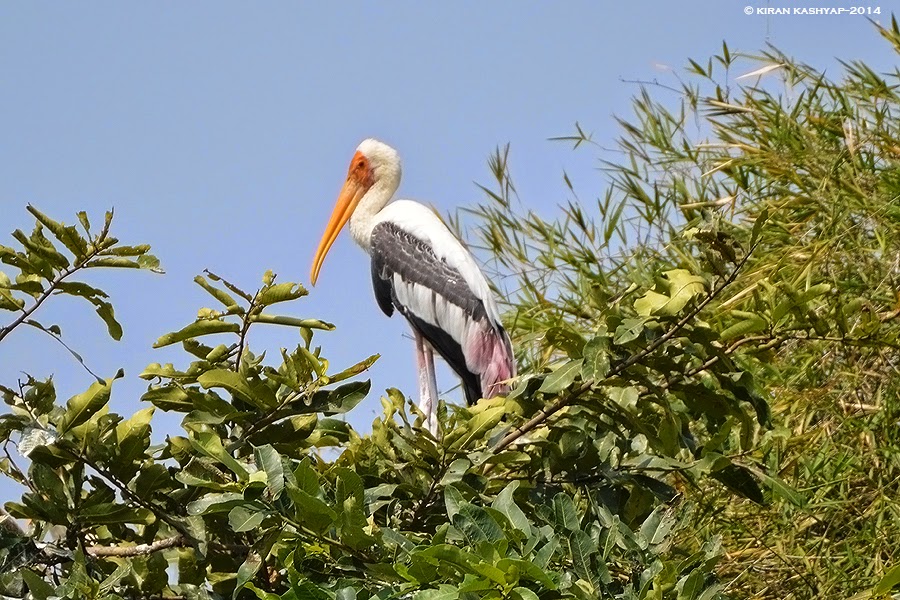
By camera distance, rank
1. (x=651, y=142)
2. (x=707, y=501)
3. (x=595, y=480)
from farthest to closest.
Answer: (x=651, y=142), (x=707, y=501), (x=595, y=480)

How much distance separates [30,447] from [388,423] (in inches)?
22.5

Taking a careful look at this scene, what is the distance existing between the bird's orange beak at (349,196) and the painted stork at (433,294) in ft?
0.38

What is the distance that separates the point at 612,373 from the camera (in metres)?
2.17

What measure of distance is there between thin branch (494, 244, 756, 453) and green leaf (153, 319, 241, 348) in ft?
1.61

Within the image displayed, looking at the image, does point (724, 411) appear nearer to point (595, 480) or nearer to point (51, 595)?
point (595, 480)

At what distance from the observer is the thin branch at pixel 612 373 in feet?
6.90

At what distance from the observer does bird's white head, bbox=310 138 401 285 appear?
605 centimetres

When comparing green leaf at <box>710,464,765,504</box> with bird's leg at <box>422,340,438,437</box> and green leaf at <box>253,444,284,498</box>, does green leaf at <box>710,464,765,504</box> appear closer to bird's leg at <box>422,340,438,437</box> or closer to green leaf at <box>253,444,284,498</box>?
green leaf at <box>253,444,284,498</box>

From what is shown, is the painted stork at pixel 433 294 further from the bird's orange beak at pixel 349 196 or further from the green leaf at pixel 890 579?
the green leaf at pixel 890 579

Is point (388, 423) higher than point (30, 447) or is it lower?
lower

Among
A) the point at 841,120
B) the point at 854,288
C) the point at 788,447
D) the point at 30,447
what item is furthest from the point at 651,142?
the point at 30,447

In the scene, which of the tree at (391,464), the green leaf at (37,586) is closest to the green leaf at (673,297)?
the tree at (391,464)

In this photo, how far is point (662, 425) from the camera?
7.43ft

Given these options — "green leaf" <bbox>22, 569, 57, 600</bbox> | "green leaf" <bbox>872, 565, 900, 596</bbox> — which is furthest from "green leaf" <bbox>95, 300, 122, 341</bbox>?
"green leaf" <bbox>872, 565, 900, 596</bbox>
